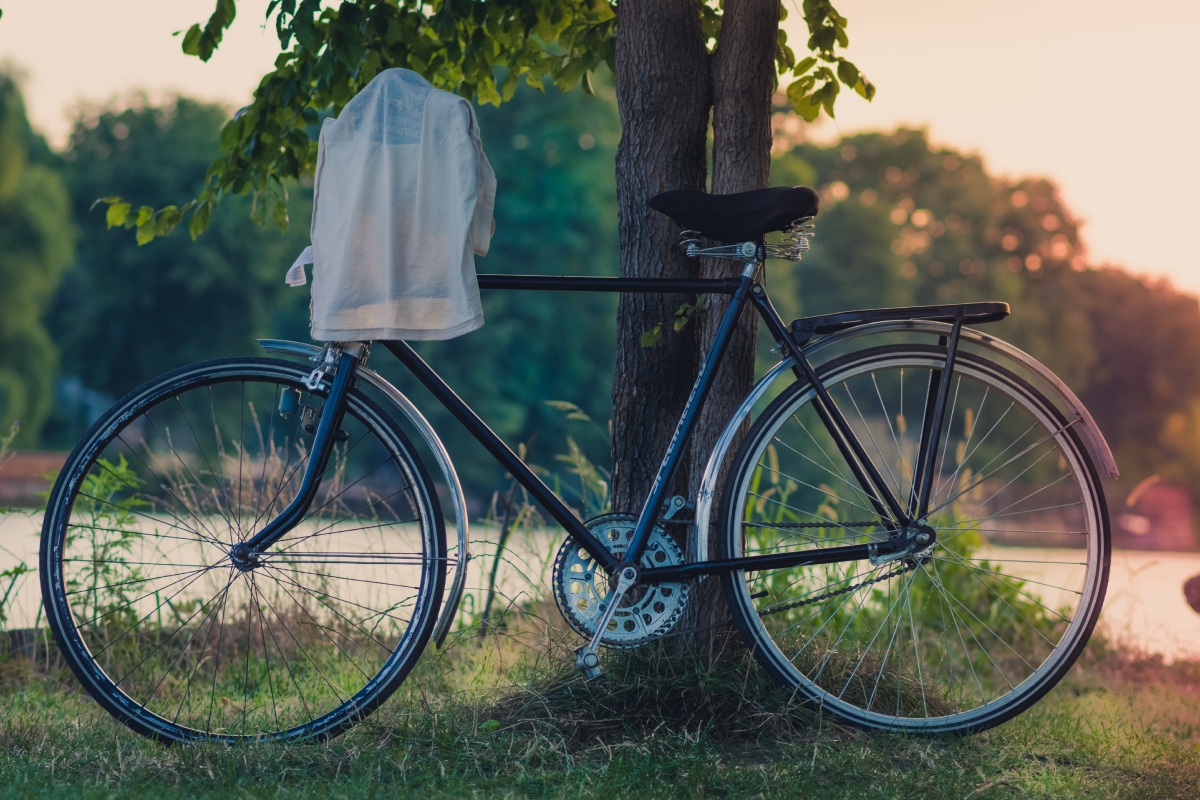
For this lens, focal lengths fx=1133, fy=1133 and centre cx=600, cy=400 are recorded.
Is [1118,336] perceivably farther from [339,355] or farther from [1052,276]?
[339,355]

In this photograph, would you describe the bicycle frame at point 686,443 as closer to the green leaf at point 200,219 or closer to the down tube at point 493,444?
the down tube at point 493,444

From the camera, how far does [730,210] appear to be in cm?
283

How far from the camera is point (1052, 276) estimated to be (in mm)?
41750

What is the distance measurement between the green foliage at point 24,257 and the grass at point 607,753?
29.4 meters

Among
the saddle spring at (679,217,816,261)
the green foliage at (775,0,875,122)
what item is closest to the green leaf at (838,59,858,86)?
the green foliage at (775,0,875,122)

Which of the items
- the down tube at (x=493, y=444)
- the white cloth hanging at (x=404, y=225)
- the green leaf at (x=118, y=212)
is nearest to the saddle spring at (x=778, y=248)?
the white cloth hanging at (x=404, y=225)

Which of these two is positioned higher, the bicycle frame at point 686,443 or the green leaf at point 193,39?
the green leaf at point 193,39

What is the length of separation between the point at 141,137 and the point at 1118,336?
34.4 meters

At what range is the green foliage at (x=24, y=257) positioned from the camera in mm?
29359

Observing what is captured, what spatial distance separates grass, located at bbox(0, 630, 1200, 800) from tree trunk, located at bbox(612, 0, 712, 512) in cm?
61

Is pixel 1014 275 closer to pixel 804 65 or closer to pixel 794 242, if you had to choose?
pixel 804 65

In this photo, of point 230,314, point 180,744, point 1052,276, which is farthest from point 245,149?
point 1052,276

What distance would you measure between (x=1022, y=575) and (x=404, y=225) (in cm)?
400

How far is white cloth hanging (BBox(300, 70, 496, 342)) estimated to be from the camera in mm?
2758
